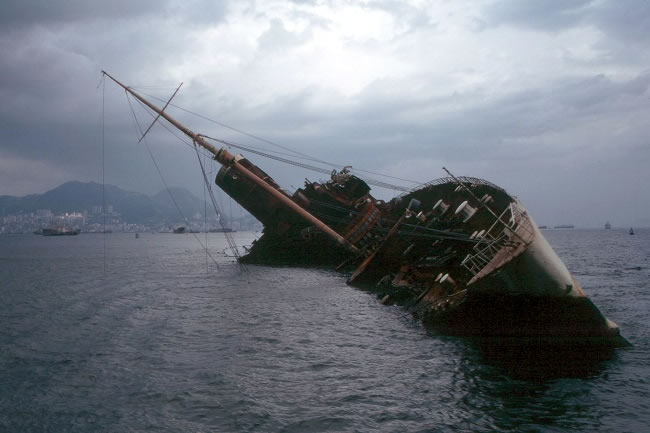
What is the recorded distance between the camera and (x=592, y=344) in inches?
625

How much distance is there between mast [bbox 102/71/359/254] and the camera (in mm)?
36688

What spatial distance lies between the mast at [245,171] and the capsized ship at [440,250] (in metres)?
0.09

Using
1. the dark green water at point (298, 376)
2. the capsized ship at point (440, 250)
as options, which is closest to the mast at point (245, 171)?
the capsized ship at point (440, 250)

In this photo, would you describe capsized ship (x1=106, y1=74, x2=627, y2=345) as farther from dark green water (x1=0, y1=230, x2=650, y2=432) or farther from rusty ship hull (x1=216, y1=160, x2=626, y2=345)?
dark green water (x1=0, y1=230, x2=650, y2=432)

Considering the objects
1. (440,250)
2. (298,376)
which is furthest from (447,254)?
(298,376)

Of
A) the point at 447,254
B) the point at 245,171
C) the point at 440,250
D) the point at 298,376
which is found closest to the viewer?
the point at 298,376

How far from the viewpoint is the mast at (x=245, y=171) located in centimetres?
3669

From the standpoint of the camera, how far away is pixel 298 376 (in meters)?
14.0

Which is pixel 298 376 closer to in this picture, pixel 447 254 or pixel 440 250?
pixel 447 254

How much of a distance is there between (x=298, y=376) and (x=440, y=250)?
18698 millimetres

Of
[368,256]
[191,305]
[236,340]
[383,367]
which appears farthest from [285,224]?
[383,367]

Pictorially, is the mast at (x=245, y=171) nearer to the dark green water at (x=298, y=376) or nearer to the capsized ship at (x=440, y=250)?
the capsized ship at (x=440, y=250)

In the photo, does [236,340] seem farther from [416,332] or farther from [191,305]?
[191,305]

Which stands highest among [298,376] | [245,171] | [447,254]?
[245,171]
